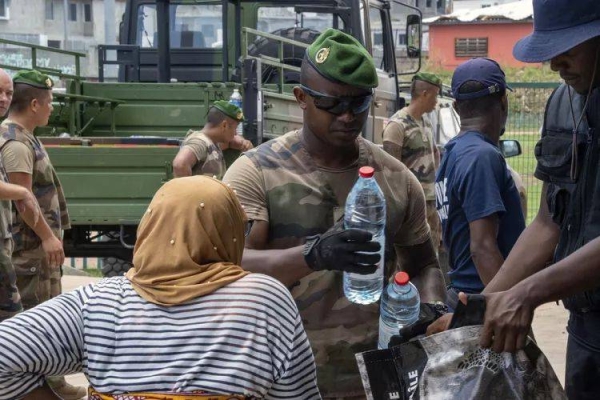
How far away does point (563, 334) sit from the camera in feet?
30.6

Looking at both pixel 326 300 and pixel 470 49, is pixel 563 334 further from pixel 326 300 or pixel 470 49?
pixel 470 49

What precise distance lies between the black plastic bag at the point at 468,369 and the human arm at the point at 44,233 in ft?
13.9

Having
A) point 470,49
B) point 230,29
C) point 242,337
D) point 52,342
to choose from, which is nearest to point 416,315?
point 242,337

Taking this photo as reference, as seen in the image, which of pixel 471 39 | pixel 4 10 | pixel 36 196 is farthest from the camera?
pixel 4 10

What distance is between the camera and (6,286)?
247 inches

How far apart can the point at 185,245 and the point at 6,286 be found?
360 centimetres

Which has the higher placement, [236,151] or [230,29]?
[230,29]

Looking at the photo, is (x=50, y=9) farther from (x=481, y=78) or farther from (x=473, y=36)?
(x=481, y=78)

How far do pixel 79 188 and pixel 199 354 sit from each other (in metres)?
7.54

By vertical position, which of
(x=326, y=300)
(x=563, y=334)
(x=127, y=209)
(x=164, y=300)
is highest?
(x=164, y=300)

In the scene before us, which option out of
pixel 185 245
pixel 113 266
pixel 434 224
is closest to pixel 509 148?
pixel 434 224

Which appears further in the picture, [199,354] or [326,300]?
[326,300]

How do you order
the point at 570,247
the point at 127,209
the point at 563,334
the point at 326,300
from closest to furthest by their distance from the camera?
the point at 570,247 → the point at 326,300 → the point at 563,334 → the point at 127,209

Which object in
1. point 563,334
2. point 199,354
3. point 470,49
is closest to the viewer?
point 199,354
